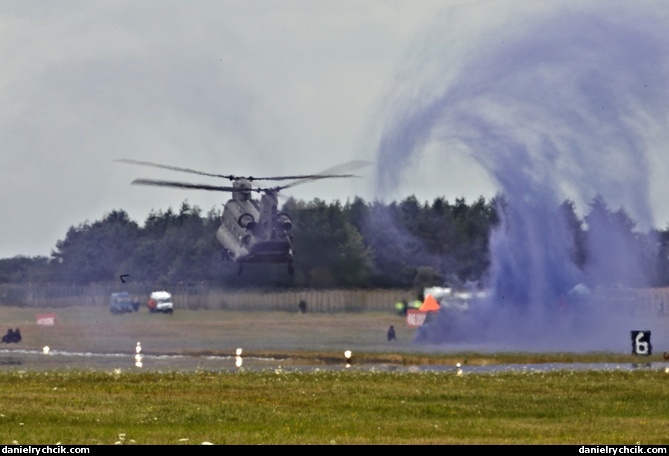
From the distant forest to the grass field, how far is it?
19.2ft

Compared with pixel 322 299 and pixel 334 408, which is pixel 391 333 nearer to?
pixel 322 299

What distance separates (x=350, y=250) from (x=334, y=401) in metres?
34.7

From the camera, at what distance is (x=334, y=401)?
4356 cm

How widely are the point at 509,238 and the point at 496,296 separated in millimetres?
3252

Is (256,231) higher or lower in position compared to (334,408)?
higher

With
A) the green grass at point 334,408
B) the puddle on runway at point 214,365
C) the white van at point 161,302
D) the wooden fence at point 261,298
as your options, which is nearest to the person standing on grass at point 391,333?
the wooden fence at point 261,298

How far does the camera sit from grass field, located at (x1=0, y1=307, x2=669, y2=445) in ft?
112

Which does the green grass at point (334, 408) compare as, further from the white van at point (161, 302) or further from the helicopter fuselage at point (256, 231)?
the white van at point (161, 302)

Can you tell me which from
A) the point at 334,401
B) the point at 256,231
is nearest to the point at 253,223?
the point at 256,231

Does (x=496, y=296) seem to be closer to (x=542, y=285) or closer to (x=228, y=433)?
(x=542, y=285)

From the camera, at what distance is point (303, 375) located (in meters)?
53.5

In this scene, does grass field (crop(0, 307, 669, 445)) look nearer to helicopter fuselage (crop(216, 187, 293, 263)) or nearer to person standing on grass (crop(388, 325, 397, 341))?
person standing on grass (crop(388, 325, 397, 341))

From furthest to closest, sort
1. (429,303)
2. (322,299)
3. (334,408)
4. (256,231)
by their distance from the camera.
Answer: (322,299)
(429,303)
(256,231)
(334,408)
